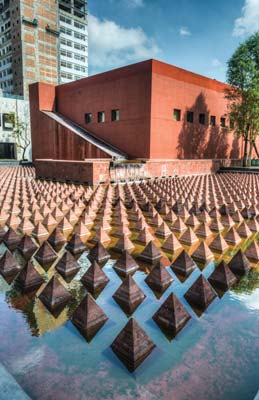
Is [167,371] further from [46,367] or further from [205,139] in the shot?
[205,139]

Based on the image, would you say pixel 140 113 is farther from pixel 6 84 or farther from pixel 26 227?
pixel 6 84

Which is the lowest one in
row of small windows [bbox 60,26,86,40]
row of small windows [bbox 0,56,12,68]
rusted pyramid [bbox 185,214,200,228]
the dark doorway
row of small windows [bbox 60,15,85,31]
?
rusted pyramid [bbox 185,214,200,228]

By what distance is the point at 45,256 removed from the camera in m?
3.68

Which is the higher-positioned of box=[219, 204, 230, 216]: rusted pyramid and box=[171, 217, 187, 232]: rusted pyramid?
box=[219, 204, 230, 216]: rusted pyramid

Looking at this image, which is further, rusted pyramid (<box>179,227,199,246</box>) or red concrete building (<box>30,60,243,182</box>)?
red concrete building (<box>30,60,243,182</box>)

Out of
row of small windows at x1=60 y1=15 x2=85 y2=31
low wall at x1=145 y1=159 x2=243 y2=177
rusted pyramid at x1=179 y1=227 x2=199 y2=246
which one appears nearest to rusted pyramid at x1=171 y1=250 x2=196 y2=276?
rusted pyramid at x1=179 y1=227 x2=199 y2=246

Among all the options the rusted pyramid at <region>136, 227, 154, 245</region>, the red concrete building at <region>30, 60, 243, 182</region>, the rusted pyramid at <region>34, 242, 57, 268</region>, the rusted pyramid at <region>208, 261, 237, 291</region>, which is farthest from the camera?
the red concrete building at <region>30, 60, 243, 182</region>

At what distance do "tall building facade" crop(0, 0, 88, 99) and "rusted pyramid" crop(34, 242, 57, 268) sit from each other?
5311 centimetres

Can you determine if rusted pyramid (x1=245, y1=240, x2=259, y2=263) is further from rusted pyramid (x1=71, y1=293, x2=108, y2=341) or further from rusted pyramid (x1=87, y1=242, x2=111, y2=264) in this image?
rusted pyramid (x1=71, y1=293, x2=108, y2=341)

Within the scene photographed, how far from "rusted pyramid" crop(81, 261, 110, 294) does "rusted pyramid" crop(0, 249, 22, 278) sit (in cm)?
98

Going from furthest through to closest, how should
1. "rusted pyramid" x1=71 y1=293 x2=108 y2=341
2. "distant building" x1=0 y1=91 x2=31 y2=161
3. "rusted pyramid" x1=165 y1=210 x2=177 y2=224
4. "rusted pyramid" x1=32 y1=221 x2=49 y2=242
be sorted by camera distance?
"distant building" x1=0 y1=91 x2=31 y2=161
"rusted pyramid" x1=165 y1=210 x2=177 y2=224
"rusted pyramid" x1=32 y1=221 x2=49 y2=242
"rusted pyramid" x1=71 y1=293 x2=108 y2=341

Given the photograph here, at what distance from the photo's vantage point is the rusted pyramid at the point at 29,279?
2.96 meters

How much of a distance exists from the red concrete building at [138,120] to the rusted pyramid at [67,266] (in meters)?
10.4

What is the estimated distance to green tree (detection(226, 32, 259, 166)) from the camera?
20438mm
